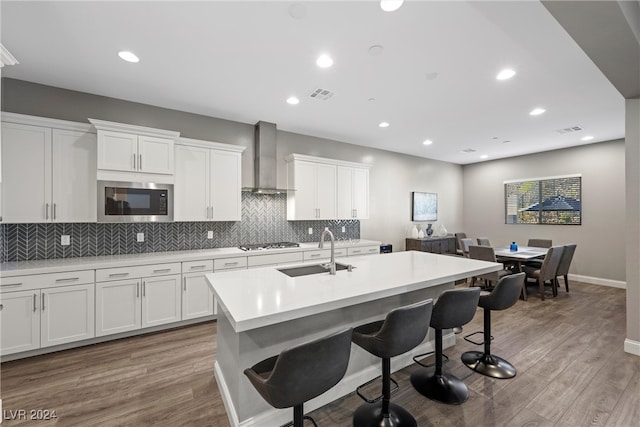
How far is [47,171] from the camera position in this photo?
2949 millimetres

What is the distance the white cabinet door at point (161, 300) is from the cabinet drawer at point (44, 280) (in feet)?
1.81

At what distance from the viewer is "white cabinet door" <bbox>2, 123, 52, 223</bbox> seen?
109 inches

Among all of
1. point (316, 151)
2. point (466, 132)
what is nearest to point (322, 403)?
point (316, 151)

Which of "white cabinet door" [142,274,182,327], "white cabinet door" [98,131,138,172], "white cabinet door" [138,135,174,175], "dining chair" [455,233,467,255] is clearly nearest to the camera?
"white cabinet door" [98,131,138,172]

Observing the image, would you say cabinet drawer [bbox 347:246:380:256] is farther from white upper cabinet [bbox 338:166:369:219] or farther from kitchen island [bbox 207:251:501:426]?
kitchen island [bbox 207:251:501:426]

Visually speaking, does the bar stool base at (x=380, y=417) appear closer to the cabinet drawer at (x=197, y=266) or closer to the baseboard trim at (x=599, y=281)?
the cabinet drawer at (x=197, y=266)

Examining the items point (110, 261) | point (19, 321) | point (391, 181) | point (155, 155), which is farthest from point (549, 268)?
point (19, 321)

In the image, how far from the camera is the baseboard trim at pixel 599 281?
208 inches

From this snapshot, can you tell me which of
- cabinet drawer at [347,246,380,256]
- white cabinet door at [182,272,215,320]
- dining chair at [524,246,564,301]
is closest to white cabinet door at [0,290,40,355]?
white cabinet door at [182,272,215,320]

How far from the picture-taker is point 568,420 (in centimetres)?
194

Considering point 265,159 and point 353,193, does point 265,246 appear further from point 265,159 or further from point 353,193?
point 353,193

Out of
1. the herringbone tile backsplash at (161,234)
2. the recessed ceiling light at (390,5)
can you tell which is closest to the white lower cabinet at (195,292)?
the herringbone tile backsplash at (161,234)

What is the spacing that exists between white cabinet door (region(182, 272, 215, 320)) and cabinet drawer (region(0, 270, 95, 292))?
Result: 3.15 ft

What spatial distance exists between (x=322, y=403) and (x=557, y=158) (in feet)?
24.0
